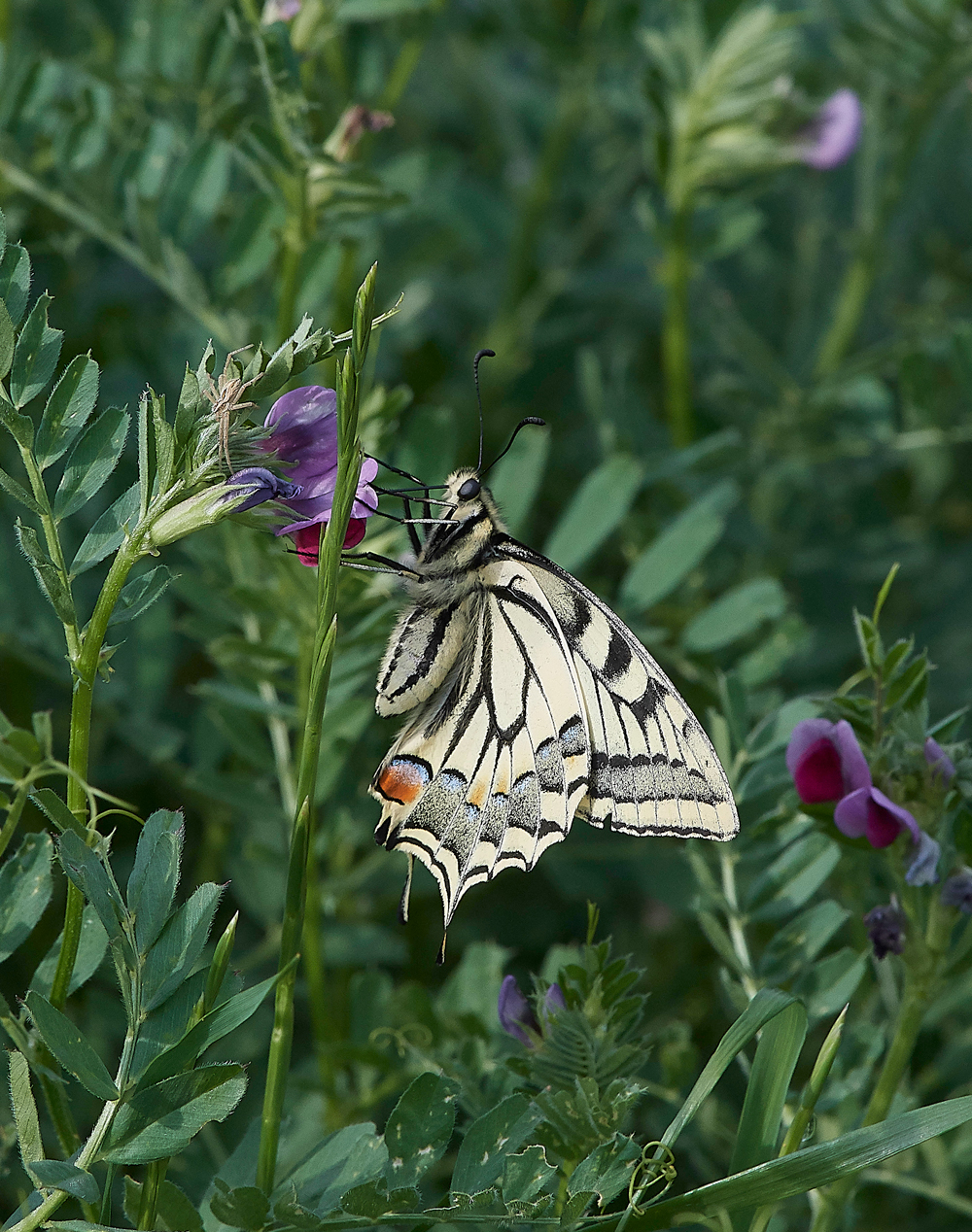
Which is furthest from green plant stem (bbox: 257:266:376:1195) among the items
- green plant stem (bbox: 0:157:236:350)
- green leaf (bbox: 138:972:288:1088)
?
green plant stem (bbox: 0:157:236:350)

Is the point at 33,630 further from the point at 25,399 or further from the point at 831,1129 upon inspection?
the point at 831,1129

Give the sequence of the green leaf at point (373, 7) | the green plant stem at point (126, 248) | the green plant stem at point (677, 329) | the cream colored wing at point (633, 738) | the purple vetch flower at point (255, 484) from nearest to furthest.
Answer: the purple vetch flower at point (255, 484) < the cream colored wing at point (633, 738) < the green plant stem at point (126, 248) < the green leaf at point (373, 7) < the green plant stem at point (677, 329)

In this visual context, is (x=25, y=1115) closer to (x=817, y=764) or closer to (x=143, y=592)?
(x=143, y=592)

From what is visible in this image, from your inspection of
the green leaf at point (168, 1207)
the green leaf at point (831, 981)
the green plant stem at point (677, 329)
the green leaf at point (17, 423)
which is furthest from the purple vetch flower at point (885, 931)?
the green plant stem at point (677, 329)

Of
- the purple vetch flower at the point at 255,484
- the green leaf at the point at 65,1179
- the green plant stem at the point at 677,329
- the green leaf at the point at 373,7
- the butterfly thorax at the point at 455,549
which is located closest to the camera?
the green leaf at the point at 65,1179

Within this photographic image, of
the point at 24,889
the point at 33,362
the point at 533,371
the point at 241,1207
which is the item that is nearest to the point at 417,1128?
the point at 241,1207

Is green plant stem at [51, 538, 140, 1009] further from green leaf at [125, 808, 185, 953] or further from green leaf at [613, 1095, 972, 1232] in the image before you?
green leaf at [613, 1095, 972, 1232]

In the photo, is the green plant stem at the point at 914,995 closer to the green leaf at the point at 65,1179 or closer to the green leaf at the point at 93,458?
the green leaf at the point at 65,1179
